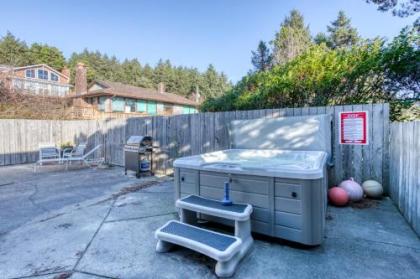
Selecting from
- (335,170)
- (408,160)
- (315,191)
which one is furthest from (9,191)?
(408,160)

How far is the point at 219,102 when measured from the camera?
7.97 metres

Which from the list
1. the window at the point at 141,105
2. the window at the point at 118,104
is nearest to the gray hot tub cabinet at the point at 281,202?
the window at the point at 118,104

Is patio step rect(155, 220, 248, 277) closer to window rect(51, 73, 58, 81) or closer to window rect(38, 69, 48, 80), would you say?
window rect(38, 69, 48, 80)

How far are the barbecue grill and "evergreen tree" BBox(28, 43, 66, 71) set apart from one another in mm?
28529

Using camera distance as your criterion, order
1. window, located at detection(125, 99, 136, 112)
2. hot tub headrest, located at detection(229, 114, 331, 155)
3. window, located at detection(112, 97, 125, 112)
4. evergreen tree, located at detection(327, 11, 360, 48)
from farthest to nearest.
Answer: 1. evergreen tree, located at detection(327, 11, 360, 48)
2. window, located at detection(125, 99, 136, 112)
3. window, located at detection(112, 97, 125, 112)
4. hot tub headrest, located at detection(229, 114, 331, 155)

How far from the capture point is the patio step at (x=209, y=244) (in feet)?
6.50

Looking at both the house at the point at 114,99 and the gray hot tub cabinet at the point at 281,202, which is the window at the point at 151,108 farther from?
the gray hot tub cabinet at the point at 281,202

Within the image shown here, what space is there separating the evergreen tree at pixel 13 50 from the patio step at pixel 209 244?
31.5 meters

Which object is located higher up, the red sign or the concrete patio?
the red sign

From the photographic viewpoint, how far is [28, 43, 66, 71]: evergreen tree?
27.7 meters

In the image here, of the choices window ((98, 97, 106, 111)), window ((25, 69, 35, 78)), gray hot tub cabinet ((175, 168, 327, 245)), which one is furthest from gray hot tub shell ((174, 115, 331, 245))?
window ((25, 69, 35, 78))

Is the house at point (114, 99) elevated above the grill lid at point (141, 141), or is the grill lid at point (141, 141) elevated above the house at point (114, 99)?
the house at point (114, 99)

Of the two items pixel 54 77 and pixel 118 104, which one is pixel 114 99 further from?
pixel 54 77

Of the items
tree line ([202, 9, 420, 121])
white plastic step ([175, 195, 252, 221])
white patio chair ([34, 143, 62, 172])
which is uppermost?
tree line ([202, 9, 420, 121])
